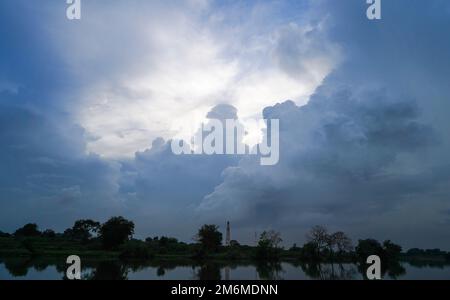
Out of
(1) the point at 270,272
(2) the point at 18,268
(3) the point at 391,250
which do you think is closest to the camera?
(2) the point at 18,268

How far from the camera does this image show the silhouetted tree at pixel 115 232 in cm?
7306

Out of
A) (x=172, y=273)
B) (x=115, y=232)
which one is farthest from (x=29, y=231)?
(x=172, y=273)

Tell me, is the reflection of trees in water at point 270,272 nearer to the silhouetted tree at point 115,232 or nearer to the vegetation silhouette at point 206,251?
the vegetation silhouette at point 206,251

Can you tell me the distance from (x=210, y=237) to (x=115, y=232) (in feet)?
61.2

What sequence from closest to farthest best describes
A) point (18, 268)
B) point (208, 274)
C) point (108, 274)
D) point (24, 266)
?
point (108, 274)
point (208, 274)
point (18, 268)
point (24, 266)

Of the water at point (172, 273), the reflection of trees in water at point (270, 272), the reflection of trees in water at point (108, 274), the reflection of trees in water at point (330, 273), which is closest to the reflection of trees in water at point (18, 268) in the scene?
the water at point (172, 273)

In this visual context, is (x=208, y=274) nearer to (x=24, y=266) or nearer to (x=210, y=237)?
(x=24, y=266)

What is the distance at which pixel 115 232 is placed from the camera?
242 ft

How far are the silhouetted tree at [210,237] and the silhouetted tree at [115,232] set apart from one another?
1398 centimetres

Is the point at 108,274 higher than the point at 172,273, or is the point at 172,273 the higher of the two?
the point at 108,274
